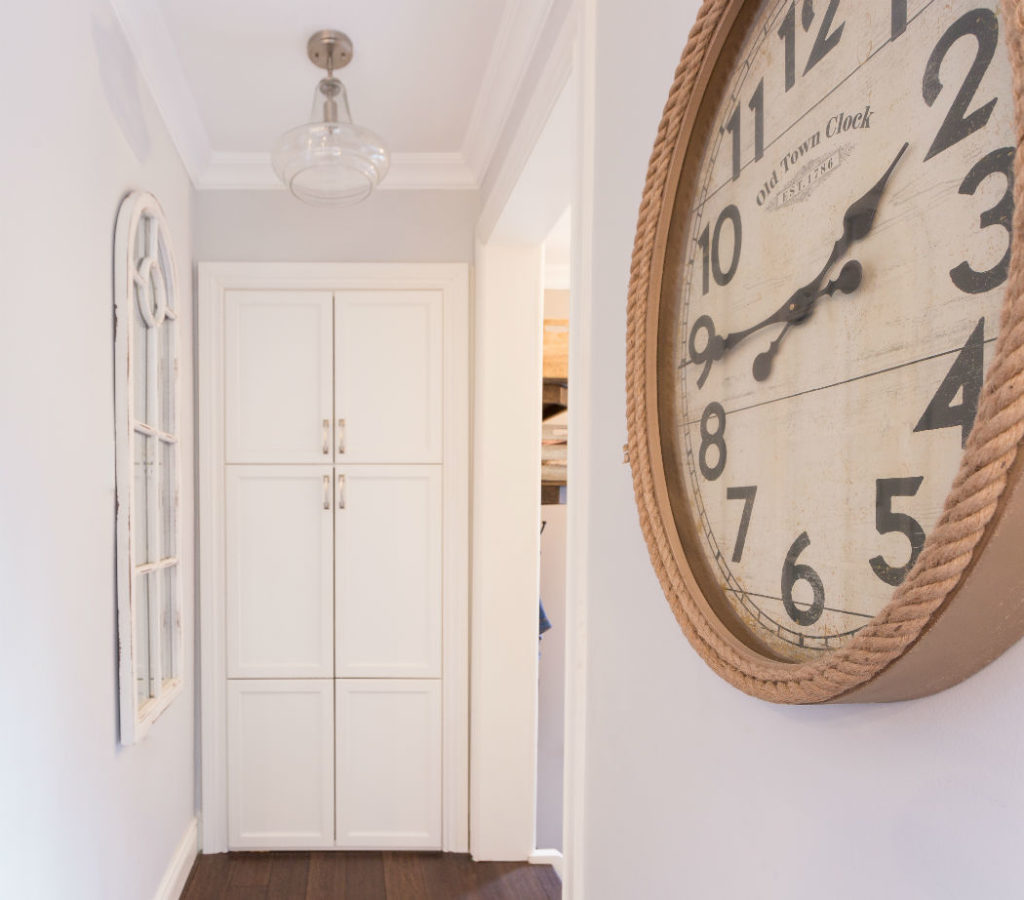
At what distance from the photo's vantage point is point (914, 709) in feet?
1.71

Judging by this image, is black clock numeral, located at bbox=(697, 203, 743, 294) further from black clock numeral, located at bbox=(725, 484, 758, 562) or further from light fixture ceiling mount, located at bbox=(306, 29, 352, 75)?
light fixture ceiling mount, located at bbox=(306, 29, 352, 75)

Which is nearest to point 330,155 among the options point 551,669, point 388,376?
point 388,376

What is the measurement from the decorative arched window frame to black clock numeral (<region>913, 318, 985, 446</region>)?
6.18 feet

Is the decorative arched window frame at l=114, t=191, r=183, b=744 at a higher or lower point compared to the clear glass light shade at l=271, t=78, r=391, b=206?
lower

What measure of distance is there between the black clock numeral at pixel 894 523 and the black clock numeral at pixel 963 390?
4 centimetres

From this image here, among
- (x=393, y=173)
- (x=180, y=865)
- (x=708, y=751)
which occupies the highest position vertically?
(x=393, y=173)

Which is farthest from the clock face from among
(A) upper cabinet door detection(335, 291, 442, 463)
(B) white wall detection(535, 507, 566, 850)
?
(B) white wall detection(535, 507, 566, 850)

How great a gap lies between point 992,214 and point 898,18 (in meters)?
0.17

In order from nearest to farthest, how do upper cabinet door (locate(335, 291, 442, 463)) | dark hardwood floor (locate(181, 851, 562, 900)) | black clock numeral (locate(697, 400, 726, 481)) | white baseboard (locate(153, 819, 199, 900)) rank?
1. black clock numeral (locate(697, 400, 726, 481))
2. white baseboard (locate(153, 819, 199, 900))
3. dark hardwood floor (locate(181, 851, 562, 900))
4. upper cabinet door (locate(335, 291, 442, 463))

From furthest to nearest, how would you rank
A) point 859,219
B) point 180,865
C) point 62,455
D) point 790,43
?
point 180,865 → point 62,455 → point 790,43 → point 859,219

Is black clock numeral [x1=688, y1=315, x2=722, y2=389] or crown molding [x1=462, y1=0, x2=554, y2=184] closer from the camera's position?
black clock numeral [x1=688, y1=315, x2=722, y2=389]

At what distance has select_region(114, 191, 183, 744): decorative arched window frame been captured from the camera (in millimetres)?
1938

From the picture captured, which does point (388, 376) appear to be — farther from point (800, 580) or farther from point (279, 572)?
point (800, 580)

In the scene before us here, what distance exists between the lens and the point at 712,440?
2.54 feet
